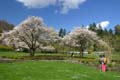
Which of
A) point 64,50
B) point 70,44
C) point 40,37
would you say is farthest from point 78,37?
point 64,50

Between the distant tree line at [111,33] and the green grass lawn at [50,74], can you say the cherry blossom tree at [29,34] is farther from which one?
the green grass lawn at [50,74]

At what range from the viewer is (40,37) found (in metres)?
65.3

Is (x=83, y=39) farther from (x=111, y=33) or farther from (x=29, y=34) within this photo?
(x=111, y=33)

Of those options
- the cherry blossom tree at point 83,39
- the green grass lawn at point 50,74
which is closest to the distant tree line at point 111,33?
the cherry blossom tree at point 83,39

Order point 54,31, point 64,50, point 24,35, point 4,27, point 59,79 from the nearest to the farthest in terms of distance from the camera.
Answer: point 59,79 → point 24,35 → point 54,31 → point 64,50 → point 4,27

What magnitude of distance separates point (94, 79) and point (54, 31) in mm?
48481

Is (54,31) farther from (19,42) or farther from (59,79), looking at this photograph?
(59,79)

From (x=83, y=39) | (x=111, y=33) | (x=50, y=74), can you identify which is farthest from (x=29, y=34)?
(x=111, y=33)

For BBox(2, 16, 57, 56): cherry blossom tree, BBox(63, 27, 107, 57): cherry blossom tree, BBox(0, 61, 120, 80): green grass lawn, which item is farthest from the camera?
BBox(63, 27, 107, 57): cherry blossom tree

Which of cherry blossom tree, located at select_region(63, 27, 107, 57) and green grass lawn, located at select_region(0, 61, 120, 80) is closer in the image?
green grass lawn, located at select_region(0, 61, 120, 80)

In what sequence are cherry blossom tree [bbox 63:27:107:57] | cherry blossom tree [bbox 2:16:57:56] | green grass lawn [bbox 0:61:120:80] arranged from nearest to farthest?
1. green grass lawn [bbox 0:61:120:80]
2. cherry blossom tree [bbox 2:16:57:56]
3. cherry blossom tree [bbox 63:27:107:57]

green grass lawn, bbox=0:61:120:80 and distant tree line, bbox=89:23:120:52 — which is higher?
distant tree line, bbox=89:23:120:52

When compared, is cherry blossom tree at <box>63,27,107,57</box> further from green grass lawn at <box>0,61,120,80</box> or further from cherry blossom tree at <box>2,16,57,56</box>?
green grass lawn at <box>0,61,120,80</box>

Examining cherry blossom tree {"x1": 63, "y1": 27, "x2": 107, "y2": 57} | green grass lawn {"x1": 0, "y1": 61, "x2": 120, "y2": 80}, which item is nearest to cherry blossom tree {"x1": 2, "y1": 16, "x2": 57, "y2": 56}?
cherry blossom tree {"x1": 63, "y1": 27, "x2": 107, "y2": 57}
